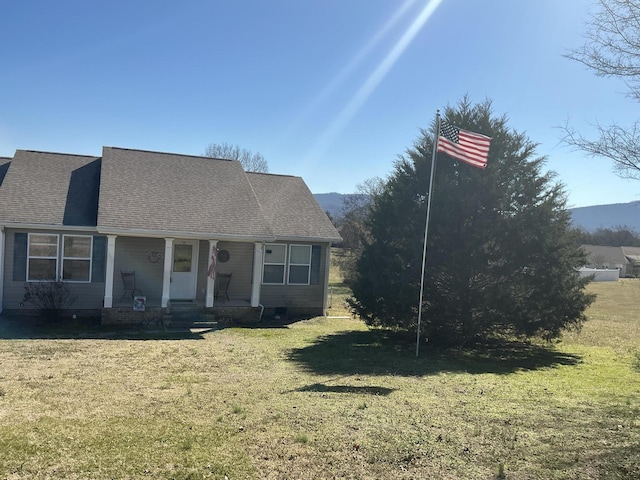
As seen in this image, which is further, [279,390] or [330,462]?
[279,390]

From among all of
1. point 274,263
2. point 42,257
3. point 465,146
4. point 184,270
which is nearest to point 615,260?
point 274,263

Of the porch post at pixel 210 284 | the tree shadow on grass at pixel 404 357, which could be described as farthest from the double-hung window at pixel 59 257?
the tree shadow on grass at pixel 404 357

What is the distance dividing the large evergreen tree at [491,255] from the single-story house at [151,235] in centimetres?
492

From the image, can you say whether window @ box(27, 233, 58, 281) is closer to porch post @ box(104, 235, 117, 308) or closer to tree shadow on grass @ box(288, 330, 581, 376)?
porch post @ box(104, 235, 117, 308)

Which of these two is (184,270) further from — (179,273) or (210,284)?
(210,284)

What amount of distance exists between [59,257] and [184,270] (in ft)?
12.5

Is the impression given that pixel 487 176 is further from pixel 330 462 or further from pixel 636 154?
pixel 330 462

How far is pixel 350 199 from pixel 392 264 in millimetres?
43263

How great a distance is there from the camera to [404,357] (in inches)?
472

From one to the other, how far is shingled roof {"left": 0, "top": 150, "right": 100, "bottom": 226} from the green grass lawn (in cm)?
371

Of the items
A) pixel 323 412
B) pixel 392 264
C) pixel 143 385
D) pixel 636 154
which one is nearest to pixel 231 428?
pixel 323 412

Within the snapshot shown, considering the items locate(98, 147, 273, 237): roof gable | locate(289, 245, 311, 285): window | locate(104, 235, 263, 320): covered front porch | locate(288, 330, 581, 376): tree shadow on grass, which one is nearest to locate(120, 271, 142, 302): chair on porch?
locate(104, 235, 263, 320): covered front porch

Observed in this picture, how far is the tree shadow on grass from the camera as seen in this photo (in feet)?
34.2

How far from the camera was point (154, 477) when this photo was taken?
4.32 m
